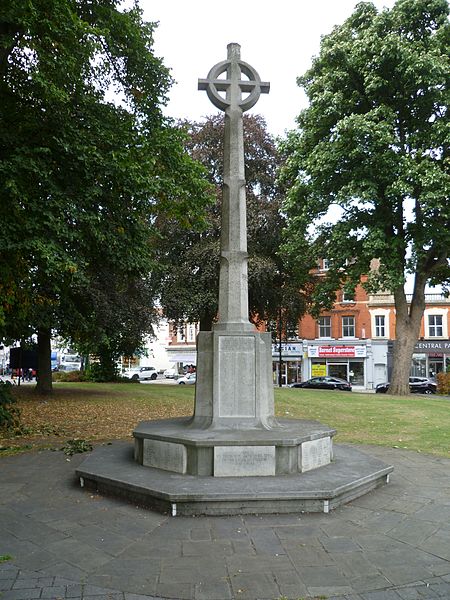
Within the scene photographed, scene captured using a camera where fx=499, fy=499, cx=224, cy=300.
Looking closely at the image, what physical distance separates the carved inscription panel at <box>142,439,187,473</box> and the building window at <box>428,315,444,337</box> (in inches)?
1759

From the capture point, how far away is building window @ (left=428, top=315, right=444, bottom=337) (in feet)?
153

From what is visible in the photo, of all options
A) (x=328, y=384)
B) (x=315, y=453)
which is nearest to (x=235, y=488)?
(x=315, y=453)

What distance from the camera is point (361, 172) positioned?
2302cm

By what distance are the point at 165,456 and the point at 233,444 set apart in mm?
1022

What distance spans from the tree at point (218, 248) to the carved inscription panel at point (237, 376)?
65.2ft

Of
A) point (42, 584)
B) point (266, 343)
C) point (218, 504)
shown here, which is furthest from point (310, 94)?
point (42, 584)

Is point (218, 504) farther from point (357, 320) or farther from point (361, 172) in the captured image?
point (357, 320)

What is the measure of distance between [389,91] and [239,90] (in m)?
17.8

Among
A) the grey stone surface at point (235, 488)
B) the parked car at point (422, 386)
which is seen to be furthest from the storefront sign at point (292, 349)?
the grey stone surface at point (235, 488)

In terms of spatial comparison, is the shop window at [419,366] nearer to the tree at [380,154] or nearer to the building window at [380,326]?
the building window at [380,326]

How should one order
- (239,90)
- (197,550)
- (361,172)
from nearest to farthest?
1. (197,550)
2. (239,90)
3. (361,172)

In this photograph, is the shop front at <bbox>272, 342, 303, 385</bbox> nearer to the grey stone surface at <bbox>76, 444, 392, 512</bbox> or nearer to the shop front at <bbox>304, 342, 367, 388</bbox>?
the shop front at <bbox>304, 342, 367, 388</bbox>

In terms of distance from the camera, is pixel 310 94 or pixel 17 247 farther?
pixel 310 94

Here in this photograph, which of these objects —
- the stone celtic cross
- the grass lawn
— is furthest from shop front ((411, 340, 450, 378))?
the stone celtic cross
